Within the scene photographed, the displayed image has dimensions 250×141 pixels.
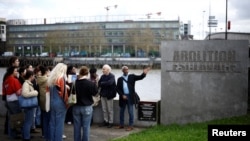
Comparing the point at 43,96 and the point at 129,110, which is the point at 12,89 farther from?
the point at 129,110

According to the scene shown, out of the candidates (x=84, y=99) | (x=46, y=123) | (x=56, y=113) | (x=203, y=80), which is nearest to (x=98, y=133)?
(x=46, y=123)

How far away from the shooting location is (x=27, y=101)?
8.95 m

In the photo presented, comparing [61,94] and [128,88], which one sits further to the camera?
[128,88]

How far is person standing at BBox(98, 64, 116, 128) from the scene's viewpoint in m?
11.0

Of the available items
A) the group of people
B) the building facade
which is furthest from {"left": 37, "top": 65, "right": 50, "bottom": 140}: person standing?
the building facade

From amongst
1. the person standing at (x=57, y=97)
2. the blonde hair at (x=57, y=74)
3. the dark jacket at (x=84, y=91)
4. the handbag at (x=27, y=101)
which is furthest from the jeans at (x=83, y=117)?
the handbag at (x=27, y=101)

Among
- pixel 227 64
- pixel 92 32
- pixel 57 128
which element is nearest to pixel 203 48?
pixel 227 64

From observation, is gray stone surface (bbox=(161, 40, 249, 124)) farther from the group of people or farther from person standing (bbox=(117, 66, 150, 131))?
the group of people

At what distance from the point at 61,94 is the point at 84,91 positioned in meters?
0.49

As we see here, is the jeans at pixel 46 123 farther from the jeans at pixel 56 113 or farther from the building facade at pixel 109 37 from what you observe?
the building facade at pixel 109 37

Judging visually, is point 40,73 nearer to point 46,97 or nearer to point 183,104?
point 46,97

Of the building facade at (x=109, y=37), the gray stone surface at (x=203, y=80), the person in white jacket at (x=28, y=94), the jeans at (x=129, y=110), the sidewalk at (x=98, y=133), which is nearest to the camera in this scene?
the person in white jacket at (x=28, y=94)

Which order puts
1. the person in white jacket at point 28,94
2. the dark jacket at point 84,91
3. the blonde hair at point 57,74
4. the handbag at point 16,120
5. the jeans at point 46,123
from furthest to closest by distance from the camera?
the handbag at point 16,120 < the jeans at point 46,123 < the person in white jacket at point 28,94 < the dark jacket at point 84,91 < the blonde hair at point 57,74

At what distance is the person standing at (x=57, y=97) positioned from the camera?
7980 mm
